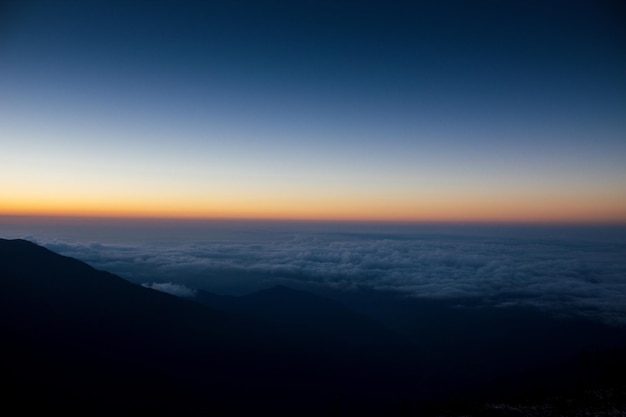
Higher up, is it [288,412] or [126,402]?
[126,402]

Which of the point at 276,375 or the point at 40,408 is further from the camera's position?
the point at 276,375

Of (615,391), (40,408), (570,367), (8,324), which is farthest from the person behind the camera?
(570,367)

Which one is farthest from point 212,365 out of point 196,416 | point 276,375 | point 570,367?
point 570,367

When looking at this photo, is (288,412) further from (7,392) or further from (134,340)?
(7,392)

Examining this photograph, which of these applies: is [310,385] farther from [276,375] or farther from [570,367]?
[570,367]

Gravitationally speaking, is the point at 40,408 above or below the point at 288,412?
above

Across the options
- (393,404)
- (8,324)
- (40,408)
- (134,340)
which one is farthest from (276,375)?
(8,324)

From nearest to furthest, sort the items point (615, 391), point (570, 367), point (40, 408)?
point (615, 391), point (40, 408), point (570, 367)

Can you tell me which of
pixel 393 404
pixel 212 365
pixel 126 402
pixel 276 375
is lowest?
A: pixel 393 404

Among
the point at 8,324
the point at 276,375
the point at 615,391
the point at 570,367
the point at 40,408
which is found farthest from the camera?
the point at 276,375
